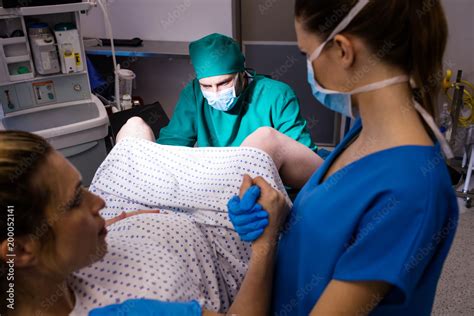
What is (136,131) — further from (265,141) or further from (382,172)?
(382,172)

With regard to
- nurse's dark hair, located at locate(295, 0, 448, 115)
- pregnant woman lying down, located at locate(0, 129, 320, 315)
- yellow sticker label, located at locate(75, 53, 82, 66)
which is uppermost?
nurse's dark hair, located at locate(295, 0, 448, 115)

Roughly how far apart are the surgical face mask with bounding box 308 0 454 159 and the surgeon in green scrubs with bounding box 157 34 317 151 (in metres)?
0.83

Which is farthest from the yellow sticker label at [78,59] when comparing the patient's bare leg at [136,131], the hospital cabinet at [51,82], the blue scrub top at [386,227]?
the blue scrub top at [386,227]

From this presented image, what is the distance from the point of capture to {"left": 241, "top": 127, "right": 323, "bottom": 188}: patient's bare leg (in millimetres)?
1423

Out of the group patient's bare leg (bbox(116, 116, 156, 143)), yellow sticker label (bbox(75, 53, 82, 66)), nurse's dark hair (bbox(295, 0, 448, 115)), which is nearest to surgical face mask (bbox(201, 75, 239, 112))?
patient's bare leg (bbox(116, 116, 156, 143))

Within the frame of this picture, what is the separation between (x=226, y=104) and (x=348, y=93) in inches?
40.7

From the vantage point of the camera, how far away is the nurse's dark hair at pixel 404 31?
2.25 ft

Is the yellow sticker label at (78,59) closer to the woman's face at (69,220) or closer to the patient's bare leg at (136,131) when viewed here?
the patient's bare leg at (136,131)

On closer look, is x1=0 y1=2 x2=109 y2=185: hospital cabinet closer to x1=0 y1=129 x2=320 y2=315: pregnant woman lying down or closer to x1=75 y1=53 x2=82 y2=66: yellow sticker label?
x1=75 y1=53 x2=82 y2=66: yellow sticker label

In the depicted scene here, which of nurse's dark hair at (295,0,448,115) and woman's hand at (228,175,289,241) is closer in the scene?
nurse's dark hair at (295,0,448,115)

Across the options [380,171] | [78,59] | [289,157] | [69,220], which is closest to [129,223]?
[69,220]

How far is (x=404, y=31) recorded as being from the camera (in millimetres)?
692

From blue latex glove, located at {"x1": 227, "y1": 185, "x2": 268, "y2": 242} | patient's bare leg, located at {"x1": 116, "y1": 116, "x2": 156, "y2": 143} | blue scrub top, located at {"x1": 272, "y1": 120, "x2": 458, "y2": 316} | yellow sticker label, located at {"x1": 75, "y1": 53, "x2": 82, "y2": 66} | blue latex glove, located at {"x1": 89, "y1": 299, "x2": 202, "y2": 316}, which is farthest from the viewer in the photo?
yellow sticker label, located at {"x1": 75, "y1": 53, "x2": 82, "y2": 66}

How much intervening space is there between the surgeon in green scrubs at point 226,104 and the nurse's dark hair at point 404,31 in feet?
3.23
